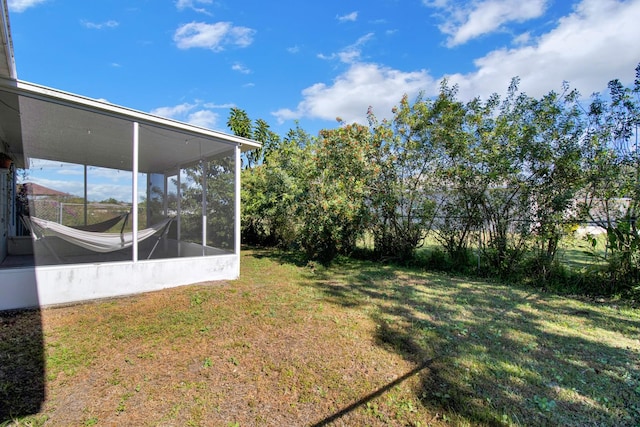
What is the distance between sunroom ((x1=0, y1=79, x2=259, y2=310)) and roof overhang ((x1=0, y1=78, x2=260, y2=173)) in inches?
0.7

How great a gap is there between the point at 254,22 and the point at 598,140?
23.2 ft

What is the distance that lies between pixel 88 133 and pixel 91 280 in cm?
243

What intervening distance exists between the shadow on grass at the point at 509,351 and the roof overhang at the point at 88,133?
133 inches

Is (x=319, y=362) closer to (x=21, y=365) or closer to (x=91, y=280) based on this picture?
(x=21, y=365)

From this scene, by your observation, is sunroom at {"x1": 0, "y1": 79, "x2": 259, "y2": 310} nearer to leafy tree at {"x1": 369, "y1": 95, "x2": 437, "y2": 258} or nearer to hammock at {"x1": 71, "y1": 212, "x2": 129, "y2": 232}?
hammock at {"x1": 71, "y1": 212, "x2": 129, "y2": 232}

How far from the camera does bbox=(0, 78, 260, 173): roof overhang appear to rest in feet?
11.6

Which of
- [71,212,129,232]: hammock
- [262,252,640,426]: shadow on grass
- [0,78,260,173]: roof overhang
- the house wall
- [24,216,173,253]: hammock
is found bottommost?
[262,252,640,426]: shadow on grass

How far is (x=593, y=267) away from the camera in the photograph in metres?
4.63

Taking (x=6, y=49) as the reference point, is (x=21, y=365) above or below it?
below

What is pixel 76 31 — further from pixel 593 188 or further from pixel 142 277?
pixel 593 188

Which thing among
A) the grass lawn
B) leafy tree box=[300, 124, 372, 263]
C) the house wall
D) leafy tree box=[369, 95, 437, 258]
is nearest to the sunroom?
the house wall

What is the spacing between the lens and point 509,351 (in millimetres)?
2648

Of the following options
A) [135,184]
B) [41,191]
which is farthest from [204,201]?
[41,191]

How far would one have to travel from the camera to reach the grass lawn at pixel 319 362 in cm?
184
